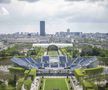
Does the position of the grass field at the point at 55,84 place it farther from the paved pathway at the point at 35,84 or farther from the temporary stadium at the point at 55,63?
the temporary stadium at the point at 55,63

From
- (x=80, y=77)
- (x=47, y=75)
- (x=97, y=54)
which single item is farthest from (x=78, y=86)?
(x=97, y=54)

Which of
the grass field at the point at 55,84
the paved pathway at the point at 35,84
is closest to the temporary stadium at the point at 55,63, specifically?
the grass field at the point at 55,84

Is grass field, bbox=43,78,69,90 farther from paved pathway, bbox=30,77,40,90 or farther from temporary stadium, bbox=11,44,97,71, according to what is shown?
temporary stadium, bbox=11,44,97,71

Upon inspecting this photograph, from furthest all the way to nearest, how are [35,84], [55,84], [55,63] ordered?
[55,63]
[55,84]
[35,84]

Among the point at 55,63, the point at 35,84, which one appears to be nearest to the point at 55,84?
the point at 35,84

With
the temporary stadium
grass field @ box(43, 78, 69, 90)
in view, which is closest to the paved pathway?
grass field @ box(43, 78, 69, 90)

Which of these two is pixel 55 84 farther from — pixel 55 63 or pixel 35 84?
pixel 55 63

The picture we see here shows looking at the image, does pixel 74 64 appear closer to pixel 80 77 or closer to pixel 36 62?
pixel 36 62

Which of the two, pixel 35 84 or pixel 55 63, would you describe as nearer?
pixel 35 84

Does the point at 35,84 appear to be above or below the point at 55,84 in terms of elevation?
above
